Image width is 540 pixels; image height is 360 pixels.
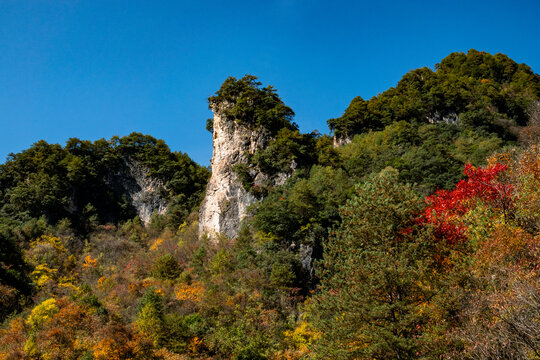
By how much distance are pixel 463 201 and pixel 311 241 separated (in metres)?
13.2

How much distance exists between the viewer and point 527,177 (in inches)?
502

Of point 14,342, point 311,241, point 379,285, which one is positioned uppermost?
point 311,241

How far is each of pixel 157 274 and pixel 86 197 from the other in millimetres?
25036

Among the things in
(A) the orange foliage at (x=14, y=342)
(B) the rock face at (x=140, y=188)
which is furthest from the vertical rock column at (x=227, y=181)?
(A) the orange foliage at (x=14, y=342)

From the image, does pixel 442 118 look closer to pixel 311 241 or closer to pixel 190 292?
pixel 311 241

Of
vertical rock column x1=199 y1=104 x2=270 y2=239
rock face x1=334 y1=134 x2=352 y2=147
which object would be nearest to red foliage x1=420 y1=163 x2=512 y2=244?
vertical rock column x1=199 y1=104 x2=270 y2=239

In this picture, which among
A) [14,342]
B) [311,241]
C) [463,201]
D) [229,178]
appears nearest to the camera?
[463,201]

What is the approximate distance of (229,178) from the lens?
37.6 meters

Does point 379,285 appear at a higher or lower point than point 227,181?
lower

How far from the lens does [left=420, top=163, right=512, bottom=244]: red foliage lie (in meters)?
13.5

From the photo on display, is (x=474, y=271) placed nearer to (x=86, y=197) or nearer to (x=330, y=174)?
(x=330, y=174)

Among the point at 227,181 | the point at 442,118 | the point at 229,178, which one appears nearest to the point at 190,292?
the point at 227,181

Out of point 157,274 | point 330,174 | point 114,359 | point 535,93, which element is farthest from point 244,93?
point 535,93

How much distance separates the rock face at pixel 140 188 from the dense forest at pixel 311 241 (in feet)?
1.98
